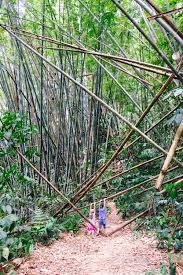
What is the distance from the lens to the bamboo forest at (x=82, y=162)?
87.0 inches

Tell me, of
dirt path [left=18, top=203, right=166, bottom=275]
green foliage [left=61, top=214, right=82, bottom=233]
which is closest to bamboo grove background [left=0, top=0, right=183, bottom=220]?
green foliage [left=61, top=214, right=82, bottom=233]

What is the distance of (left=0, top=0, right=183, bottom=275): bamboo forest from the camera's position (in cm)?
221

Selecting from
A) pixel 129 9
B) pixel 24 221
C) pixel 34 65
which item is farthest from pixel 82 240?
pixel 129 9

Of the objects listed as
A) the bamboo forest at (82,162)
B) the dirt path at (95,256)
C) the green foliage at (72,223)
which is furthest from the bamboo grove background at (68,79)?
the dirt path at (95,256)

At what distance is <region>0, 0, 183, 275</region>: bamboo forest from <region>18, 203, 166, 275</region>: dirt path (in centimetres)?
1

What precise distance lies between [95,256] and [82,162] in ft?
7.62

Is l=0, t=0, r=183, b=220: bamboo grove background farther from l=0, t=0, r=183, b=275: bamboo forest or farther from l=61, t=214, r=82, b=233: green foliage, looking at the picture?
l=61, t=214, r=82, b=233: green foliage

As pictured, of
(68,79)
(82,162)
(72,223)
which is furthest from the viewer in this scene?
(82,162)

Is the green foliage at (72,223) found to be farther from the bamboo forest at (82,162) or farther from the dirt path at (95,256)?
the dirt path at (95,256)

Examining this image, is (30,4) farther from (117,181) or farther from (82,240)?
(82,240)

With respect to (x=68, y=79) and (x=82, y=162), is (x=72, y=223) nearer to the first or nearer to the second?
(x=82, y=162)

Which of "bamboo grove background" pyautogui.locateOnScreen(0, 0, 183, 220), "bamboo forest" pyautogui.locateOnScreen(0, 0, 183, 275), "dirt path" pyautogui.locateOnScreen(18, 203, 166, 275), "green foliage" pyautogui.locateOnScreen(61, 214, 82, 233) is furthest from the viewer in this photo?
"green foliage" pyautogui.locateOnScreen(61, 214, 82, 233)

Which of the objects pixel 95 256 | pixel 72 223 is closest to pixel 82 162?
pixel 72 223

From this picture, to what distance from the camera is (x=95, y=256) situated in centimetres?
310
